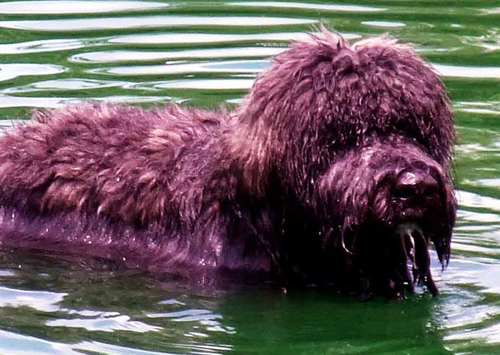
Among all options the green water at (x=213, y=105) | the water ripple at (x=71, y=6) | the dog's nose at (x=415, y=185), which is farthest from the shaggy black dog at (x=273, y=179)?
the water ripple at (x=71, y=6)

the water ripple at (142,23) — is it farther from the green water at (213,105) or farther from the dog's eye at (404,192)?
the dog's eye at (404,192)

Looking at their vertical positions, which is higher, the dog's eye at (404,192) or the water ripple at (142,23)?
the water ripple at (142,23)

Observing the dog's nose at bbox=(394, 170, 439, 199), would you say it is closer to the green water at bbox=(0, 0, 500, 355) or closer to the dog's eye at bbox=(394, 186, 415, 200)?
the dog's eye at bbox=(394, 186, 415, 200)

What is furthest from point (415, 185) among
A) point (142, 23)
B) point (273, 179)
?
point (142, 23)

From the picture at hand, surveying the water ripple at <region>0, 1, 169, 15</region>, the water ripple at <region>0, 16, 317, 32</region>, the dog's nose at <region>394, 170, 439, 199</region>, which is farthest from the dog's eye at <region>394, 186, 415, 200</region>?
the water ripple at <region>0, 1, 169, 15</region>

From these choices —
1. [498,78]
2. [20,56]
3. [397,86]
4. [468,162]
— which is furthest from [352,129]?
[20,56]

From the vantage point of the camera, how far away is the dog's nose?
8.74 m

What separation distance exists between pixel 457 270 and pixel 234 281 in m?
1.27

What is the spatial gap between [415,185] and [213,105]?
4.38 m

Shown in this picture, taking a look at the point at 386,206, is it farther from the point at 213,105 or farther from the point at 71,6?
the point at 71,6

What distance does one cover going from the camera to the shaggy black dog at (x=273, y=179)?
9.02m

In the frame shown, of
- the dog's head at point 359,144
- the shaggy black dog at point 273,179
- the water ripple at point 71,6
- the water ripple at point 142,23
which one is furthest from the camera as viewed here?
the water ripple at point 71,6

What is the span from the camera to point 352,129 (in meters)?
9.08

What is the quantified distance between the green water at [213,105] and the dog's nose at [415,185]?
28.7 inches
